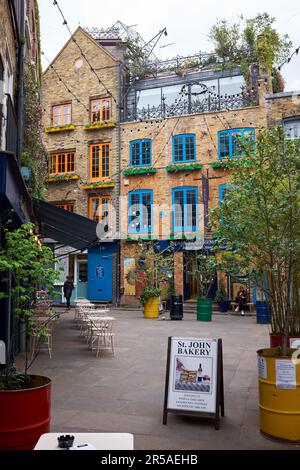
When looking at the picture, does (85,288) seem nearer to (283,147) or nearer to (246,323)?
(246,323)

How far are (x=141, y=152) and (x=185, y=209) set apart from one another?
402 centimetres

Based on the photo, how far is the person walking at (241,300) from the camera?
62.0ft

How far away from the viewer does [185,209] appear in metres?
21.9

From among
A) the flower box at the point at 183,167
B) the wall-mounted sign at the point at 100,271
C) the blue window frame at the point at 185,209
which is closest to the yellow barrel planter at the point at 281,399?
the blue window frame at the point at 185,209

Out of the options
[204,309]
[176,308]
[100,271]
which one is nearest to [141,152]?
[100,271]

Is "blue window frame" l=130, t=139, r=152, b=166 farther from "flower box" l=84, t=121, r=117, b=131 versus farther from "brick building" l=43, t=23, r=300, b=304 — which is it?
"flower box" l=84, t=121, r=117, b=131

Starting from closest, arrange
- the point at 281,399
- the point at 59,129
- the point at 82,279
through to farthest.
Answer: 1. the point at 281,399
2. the point at 82,279
3. the point at 59,129

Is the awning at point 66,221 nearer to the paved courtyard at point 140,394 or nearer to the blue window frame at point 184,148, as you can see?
the paved courtyard at point 140,394

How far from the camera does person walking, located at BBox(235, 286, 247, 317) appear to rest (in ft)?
62.0

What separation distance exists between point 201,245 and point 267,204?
52.1 feet

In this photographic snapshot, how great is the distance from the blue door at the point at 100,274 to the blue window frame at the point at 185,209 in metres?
4.08

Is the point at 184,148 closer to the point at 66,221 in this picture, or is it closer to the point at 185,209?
the point at 185,209

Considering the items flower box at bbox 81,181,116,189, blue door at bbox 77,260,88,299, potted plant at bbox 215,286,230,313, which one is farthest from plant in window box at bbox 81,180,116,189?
potted plant at bbox 215,286,230,313

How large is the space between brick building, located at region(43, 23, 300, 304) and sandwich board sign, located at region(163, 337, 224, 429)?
1510 cm
